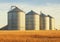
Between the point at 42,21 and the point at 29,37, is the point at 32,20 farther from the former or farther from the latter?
the point at 29,37

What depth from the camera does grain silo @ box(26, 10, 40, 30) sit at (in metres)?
55.9

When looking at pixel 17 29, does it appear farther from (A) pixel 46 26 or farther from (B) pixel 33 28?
(A) pixel 46 26

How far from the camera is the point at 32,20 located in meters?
56.3

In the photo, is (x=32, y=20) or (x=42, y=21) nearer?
(x=32, y=20)

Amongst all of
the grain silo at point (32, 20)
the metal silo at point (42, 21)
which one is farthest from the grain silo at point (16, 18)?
the metal silo at point (42, 21)

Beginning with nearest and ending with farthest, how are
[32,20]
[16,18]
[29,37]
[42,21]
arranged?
[29,37] < [16,18] < [32,20] < [42,21]

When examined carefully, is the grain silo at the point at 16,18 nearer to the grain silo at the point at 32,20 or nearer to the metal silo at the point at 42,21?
the grain silo at the point at 32,20

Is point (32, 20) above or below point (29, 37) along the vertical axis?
above

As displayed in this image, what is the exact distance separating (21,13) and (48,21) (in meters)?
19.9

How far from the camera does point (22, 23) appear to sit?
5025 centimetres

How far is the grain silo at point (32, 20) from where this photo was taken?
2199 inches

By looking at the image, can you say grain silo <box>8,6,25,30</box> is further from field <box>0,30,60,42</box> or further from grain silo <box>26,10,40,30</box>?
field <box>0,30,60,42</box>

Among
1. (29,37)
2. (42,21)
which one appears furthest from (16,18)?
(29,37)

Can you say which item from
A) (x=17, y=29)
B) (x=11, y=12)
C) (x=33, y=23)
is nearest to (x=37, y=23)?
(x=33, y=23)
